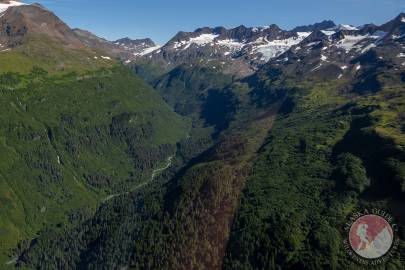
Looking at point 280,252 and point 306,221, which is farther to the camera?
point 306,221

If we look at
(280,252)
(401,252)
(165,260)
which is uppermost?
(401,252)

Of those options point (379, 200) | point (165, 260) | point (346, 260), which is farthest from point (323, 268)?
point (165, 260)

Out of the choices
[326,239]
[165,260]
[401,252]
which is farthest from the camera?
[165,260]

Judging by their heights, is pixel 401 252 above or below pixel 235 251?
above

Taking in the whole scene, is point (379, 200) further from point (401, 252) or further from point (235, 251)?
point (235, 251)

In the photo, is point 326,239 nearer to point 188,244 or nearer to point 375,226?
point 188,244

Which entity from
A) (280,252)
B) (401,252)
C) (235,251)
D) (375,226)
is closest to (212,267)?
(235,251)

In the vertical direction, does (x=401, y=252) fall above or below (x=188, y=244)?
above

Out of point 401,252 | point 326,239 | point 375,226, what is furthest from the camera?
point 326,239

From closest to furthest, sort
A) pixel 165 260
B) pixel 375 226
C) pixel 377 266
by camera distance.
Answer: pixel 375 226
pixel 377 266
pixel 165 260
